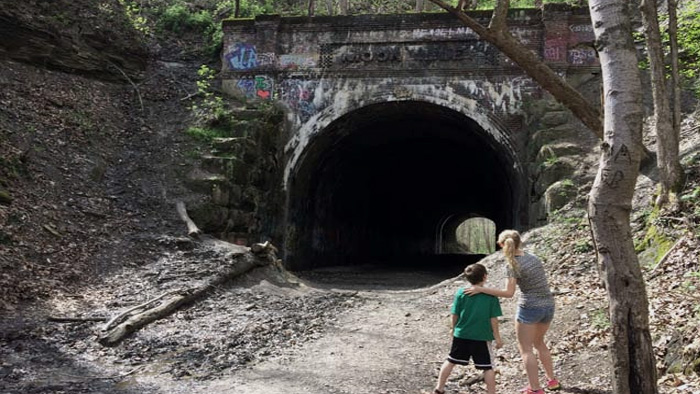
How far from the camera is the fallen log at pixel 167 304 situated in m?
6.55

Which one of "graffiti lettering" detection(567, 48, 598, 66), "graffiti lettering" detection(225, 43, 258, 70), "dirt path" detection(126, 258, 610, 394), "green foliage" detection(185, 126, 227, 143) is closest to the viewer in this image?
"dirt path" detection(126, 258, 610, 394)

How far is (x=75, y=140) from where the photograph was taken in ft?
38.7

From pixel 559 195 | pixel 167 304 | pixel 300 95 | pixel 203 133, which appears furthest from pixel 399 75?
pixel 167 304

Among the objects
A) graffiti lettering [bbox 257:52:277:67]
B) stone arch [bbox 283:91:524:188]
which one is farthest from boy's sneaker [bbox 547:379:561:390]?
graffiti lettering [bbox 257:52:277:67]

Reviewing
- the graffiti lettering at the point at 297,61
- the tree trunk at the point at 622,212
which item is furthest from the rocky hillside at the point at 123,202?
the graffiti lettering at the point at 297,61

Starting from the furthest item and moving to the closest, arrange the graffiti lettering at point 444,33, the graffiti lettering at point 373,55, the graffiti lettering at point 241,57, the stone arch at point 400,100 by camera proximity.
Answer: the graffiti lettering at point 241,57 < the graffiti lettering at point 373,55 < the graffiti lettering at point 444,33 < the stone arch at point 400,100

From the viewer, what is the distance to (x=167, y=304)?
25.2 ft

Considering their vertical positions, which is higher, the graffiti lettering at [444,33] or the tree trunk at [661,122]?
the graffiti lettering at [444,33]

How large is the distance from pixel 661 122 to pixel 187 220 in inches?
338

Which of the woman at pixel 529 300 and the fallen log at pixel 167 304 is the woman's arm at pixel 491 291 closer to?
the woman at pixel 529 300

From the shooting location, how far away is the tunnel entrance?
51.7ft

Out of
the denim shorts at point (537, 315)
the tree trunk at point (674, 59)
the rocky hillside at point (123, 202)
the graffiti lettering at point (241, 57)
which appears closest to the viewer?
the denim shorts at point (537, 315)

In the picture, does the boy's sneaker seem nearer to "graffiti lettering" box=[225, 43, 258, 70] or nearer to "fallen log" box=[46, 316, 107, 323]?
"fallen log" box=[46, 316, 107, 323]

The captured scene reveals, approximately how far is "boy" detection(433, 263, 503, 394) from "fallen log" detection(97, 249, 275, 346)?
3.97 metres
